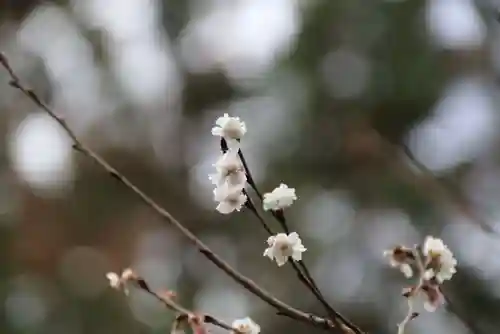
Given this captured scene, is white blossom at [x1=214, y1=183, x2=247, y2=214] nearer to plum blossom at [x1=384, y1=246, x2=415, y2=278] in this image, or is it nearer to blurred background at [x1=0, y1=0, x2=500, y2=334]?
plum blossom at [x1=384, y1=246, x2=415, y2=278]

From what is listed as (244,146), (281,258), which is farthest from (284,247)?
(244,146)

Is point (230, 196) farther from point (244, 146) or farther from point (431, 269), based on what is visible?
point (244, 146)

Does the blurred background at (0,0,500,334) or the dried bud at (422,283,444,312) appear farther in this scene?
the blurred background at (0,0,500,334)

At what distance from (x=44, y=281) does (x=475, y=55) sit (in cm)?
78

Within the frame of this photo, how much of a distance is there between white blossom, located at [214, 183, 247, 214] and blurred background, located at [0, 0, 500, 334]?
425 mm

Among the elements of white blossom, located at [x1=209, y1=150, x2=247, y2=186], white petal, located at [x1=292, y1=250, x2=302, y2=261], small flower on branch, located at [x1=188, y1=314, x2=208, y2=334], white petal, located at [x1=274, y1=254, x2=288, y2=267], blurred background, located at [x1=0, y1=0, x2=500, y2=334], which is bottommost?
small flower on branch, located at [x1=188, y1=314, x2=208, y2=334]

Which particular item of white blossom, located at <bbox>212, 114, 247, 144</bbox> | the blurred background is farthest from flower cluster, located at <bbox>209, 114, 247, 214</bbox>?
the blurred background

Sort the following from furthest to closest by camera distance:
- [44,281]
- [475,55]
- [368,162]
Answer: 1. [44,281]
2. [368,162]
3. [475,55]

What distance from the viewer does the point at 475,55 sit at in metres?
0.81

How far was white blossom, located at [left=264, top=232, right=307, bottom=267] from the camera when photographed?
0.27 meters

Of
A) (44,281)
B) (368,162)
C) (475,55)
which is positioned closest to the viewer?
(475,55)

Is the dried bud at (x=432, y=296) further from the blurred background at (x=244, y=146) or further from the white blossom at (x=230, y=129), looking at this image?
the blurred background at (x=244, y=146)

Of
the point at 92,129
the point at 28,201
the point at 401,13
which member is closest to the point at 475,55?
the point at 401,13

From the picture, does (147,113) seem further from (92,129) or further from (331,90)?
(331,90)
